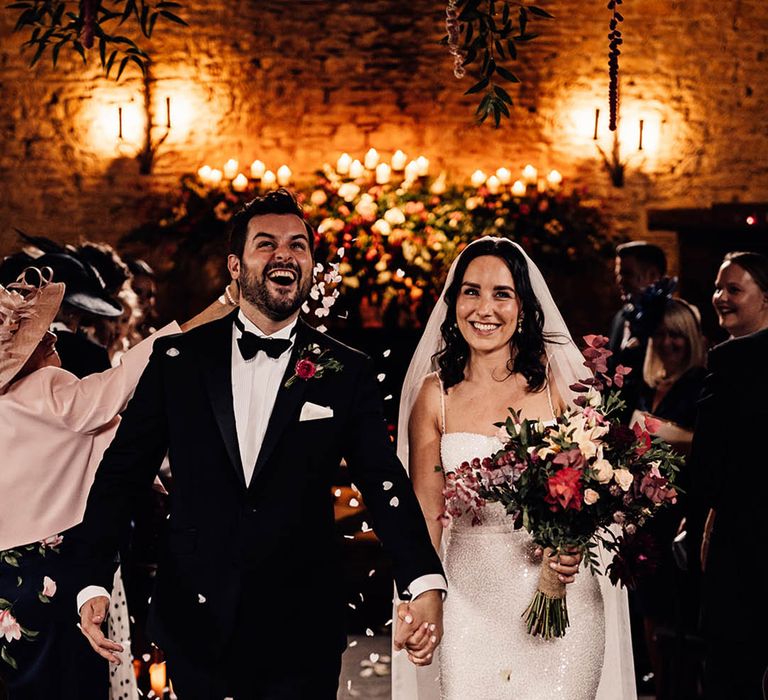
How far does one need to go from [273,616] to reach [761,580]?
1.95 m

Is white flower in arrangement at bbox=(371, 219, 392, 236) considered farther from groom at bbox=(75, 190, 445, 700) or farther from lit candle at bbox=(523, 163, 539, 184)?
groom at bbox=(75, 190, 445, 700)

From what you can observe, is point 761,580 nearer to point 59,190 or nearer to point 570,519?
point 570,519

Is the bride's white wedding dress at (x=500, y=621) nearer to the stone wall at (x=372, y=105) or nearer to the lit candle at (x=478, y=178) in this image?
the lit candle at (x=478, y=178)

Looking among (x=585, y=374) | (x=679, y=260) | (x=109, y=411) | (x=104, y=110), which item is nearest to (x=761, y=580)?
(x=585, y=374)

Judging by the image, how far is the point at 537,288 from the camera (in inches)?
132

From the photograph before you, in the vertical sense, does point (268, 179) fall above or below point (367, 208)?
above

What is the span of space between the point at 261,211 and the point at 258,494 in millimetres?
691

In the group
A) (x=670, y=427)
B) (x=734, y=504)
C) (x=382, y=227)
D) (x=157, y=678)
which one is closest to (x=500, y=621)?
(x=734, y=504)

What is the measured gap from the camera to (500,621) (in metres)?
3.25

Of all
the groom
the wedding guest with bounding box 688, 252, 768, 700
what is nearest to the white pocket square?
the groom

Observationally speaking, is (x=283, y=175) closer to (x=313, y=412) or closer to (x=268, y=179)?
(x=268, y=179)

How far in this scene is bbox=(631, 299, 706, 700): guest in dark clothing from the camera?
4539 millimetres

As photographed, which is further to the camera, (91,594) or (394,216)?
(394,216)

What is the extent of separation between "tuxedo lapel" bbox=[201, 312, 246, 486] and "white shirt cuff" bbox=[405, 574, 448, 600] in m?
0.45
